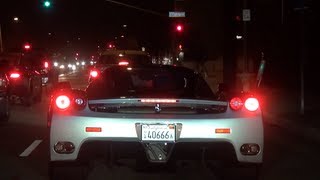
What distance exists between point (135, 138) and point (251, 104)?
4.54ft

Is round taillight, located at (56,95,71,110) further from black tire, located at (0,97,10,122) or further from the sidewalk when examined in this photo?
black tire, located at (0,97,10,122)

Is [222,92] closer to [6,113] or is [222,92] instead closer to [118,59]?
[6,113]

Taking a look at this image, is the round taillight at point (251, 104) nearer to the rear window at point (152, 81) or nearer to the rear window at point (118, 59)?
the rear window at point (152, 81)

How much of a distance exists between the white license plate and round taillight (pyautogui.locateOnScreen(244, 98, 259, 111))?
0.93m

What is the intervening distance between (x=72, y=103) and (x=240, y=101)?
5.95ft

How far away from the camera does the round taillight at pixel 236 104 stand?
22.7 feet

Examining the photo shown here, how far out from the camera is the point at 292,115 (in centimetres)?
1589

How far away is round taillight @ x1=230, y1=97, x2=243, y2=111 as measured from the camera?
22.7 feet

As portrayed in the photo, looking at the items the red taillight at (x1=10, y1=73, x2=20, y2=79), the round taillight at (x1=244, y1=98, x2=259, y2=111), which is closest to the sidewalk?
the round taillight at (x1=244, y1=98, x2=259, y2=111)

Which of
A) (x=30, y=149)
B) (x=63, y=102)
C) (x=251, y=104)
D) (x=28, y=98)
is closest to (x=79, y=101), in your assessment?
(x=63, y=102)

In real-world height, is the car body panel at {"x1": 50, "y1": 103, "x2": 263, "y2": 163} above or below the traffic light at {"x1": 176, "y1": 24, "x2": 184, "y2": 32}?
below

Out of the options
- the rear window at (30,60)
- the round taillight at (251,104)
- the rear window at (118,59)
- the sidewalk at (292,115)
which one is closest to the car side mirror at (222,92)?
the round taillight at (251,104)

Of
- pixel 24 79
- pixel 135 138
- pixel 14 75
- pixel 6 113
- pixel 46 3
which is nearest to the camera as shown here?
pixel 135 138

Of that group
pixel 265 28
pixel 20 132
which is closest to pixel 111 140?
pixel 20 132
